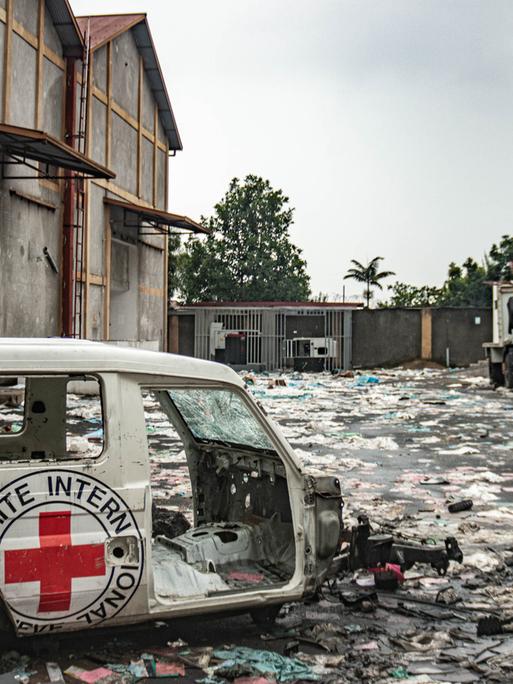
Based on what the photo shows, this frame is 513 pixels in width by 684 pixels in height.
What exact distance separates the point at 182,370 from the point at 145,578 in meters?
0.94

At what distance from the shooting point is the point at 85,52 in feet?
63.7

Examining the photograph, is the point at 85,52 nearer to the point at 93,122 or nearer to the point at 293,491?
the point at 93,122

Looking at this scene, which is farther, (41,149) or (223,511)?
(41,149)

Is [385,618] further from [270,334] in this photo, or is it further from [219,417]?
[270,334]

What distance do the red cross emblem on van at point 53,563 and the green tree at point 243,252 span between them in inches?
1533

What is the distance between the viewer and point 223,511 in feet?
15.3

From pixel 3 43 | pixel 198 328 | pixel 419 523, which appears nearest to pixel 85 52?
pixel 3 43

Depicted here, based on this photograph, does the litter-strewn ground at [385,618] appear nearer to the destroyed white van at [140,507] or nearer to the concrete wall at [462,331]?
the destroyed white van at [140,507]

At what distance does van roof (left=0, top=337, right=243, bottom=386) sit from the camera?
3326mm

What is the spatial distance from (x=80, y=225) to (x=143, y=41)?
309 inches

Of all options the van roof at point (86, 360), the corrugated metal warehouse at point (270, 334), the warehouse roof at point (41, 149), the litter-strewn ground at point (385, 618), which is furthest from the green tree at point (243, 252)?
the van roof at point (86, 360)

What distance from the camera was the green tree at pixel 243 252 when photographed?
42438 mm

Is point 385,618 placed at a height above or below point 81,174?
below

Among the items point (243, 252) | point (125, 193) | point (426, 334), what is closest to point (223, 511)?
point (125, 193)
